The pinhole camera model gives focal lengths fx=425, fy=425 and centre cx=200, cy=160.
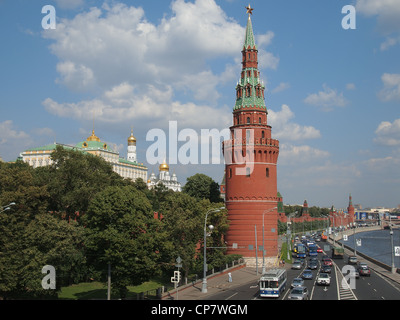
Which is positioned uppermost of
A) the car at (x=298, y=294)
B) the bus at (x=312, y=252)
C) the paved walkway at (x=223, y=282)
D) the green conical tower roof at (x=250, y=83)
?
the green conical tower roof at (x=250, y=83)

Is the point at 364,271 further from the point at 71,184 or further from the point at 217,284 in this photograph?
the point at 71,184

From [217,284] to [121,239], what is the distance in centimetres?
1789

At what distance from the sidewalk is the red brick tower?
5892mm

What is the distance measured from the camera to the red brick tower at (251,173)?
70875mm

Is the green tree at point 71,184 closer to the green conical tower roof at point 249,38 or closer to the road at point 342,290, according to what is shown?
the road at point 342,290

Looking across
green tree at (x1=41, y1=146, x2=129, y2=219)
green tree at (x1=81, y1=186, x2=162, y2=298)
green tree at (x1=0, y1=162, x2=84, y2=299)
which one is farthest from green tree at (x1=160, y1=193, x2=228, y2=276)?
green tree at (x1=0, y1=162, x2=84, y2=299)

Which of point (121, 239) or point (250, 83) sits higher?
point (250, 83)

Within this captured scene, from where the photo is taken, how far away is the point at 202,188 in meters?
95.5

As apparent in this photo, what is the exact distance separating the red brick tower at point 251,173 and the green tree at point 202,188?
73.0 feet

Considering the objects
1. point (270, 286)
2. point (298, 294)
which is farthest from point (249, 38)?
point (298, 294)

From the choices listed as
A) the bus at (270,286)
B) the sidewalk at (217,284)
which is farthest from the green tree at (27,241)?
the bus at (270,286)

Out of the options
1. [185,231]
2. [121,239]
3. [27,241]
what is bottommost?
[27,241]
